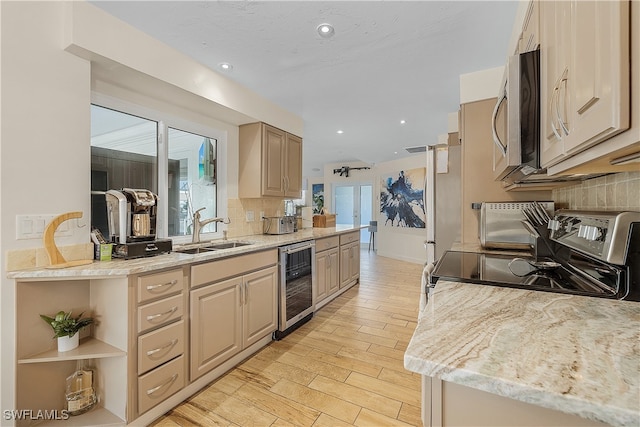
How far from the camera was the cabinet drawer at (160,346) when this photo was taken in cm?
158

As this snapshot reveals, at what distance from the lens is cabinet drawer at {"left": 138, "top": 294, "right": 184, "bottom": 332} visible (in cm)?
158

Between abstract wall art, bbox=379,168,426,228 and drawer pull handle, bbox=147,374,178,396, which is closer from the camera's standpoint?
drawer pull handle, bbox=147,374,178,396

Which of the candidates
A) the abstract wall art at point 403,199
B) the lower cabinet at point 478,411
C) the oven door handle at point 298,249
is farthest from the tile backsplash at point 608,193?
the abstract wall art at point 403,199

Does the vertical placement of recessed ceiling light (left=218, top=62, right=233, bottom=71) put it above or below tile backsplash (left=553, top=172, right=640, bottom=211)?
above

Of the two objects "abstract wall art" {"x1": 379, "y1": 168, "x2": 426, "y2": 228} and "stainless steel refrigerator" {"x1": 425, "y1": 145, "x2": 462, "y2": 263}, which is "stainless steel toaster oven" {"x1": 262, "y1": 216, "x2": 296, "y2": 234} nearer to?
"stainless steel refrigerator" {"x1": 425, "y1": 145, "x2": 462, "y2": 263}

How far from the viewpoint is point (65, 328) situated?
154 centimetres

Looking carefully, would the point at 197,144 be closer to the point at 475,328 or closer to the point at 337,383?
the point at 337,383

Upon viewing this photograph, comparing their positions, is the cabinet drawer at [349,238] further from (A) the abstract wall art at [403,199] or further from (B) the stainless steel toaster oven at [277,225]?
(A) the abstract wall art at [403,199]

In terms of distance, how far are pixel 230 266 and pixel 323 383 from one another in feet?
3.52

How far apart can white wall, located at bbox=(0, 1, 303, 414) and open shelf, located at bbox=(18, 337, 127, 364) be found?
0.33ft

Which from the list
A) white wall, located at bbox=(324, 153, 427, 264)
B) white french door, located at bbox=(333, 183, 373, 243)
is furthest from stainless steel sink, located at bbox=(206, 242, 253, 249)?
white french door, located at bbox=(333, 183, 373, 243)

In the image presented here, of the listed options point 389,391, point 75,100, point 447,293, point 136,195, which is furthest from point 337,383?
point 75,100

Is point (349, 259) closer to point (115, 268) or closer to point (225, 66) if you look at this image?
point (225, 66)

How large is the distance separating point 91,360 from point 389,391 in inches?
73.6
